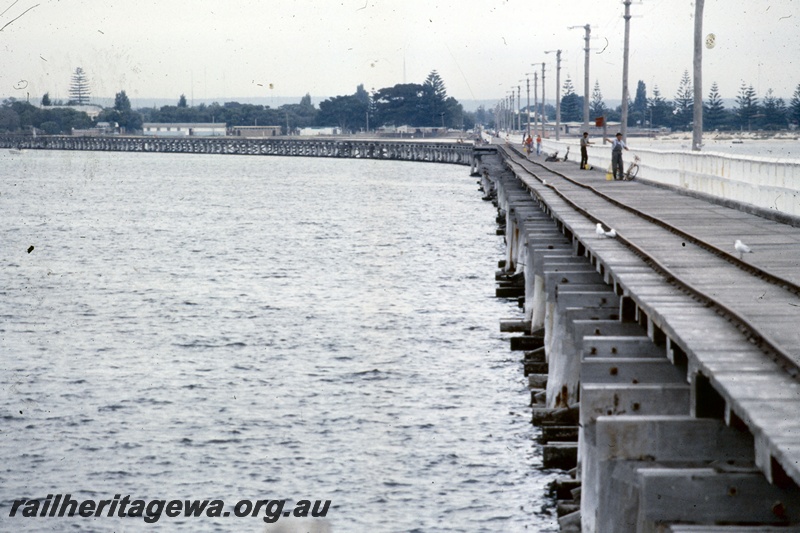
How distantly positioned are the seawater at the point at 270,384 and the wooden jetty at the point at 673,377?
1335mm

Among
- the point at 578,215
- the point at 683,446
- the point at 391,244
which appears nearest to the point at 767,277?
the point at 683,446

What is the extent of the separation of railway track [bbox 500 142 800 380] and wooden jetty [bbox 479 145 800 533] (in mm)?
28

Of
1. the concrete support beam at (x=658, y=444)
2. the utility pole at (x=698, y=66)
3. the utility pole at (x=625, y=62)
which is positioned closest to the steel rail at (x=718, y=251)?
the concrete support beam at (x=658, y=444)

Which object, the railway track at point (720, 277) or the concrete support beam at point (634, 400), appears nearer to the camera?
the railway track at point (720, 277)

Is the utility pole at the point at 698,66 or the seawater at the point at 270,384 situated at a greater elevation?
the utility pole at the point at 698,66

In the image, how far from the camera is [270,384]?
22.5 metres

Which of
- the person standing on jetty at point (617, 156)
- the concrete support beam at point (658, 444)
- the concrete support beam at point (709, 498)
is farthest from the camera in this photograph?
the person standing on jetty at point (617, 156)

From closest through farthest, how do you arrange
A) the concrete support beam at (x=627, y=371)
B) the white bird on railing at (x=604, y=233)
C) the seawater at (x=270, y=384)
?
1. the concrete support beam at (x=627, y=371)
2. the seawater at (x=270, y=384)
3. the white bird on railing at (x=604, y=233)

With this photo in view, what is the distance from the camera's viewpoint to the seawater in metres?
16.1

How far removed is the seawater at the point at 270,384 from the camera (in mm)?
16078

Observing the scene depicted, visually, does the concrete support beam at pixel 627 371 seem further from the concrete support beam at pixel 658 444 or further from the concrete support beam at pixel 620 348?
the concrete support beam at pixel 658 444

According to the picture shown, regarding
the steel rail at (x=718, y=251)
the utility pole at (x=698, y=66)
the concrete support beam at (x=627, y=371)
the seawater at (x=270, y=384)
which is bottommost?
the seawater at (x=270, y=384)

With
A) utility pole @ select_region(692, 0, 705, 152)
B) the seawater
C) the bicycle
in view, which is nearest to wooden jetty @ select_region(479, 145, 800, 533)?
the seawater

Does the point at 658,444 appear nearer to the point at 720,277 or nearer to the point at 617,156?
the point at 720,277
